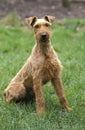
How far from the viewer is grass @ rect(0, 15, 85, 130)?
611 cm

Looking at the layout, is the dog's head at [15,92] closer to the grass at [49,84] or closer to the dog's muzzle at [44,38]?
the grass at [49,84]

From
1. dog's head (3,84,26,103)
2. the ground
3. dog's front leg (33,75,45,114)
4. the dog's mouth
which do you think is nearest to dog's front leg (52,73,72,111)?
dog's front leg (33,75,45,114)

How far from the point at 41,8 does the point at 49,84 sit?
22.1 feet

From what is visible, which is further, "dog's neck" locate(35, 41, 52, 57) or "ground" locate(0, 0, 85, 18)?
"ground" locate(0, 0, 85, 18)

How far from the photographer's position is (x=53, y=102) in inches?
278

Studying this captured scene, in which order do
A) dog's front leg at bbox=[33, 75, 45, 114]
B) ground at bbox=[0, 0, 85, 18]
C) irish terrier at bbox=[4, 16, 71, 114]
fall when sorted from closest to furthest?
irish terrier at bbox=[4, 16, 71, 114] → dog's front leg at bbox=[33, 75, 45, 114] → ground at bbox=[0, 0, 85, 18]

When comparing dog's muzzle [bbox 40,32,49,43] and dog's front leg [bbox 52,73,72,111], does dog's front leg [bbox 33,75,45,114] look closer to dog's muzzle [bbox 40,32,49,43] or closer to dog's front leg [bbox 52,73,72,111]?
dog's front leg [bbox 52,73,72,111]

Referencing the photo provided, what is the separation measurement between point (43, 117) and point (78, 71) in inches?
103

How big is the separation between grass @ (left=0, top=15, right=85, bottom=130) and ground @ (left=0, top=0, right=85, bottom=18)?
124 cm

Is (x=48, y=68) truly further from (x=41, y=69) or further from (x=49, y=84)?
(x=49, y=84)

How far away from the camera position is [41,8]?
47.1 ft

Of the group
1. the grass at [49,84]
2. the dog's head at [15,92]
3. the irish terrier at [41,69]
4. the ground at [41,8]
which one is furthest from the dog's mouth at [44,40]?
the ground at [41,8]

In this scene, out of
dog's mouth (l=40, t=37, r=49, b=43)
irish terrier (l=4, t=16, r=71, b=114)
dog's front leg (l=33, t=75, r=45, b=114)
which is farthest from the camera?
dog's front leg (l=33, t=75, r=45, b=114)

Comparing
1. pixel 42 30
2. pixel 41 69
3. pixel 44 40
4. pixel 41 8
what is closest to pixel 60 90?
pixel 41 69
